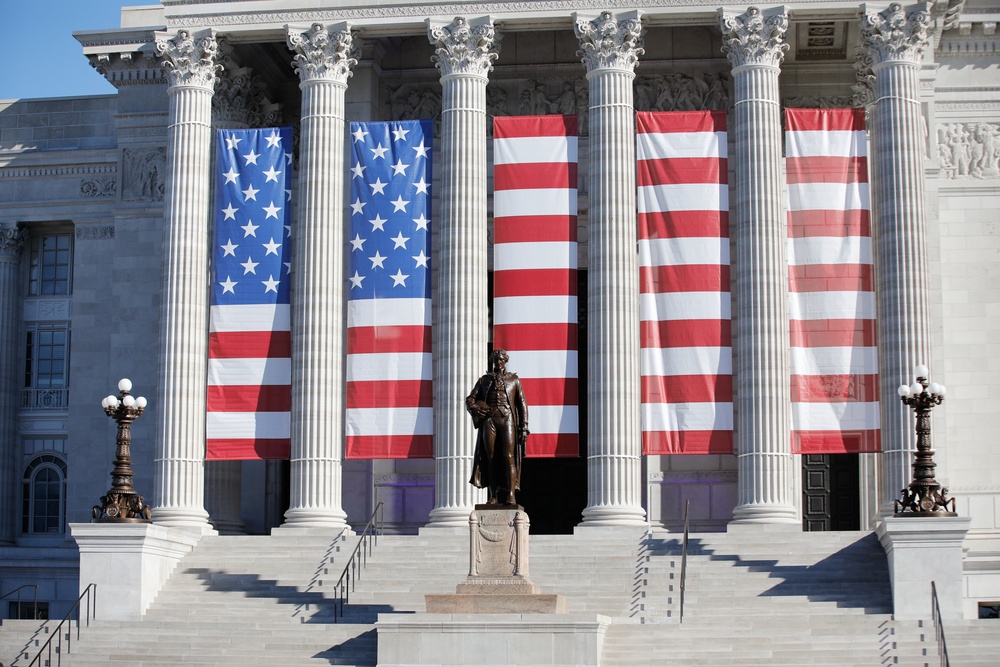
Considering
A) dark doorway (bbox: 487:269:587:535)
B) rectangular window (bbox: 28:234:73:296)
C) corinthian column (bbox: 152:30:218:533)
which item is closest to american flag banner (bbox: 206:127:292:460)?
corinthian column (bbox: 152:30:218:533)

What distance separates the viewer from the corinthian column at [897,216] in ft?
136

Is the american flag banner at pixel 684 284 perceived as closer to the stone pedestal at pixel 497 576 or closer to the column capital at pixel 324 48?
the column capital at pixel 324 48

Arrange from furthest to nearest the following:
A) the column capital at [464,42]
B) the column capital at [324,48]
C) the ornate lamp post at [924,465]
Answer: the column capital at [324,48] < the column capital at [464,42] < the ornate lamp post at [924,465]

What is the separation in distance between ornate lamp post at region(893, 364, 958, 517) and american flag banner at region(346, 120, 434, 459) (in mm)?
12406

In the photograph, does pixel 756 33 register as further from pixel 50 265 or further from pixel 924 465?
pixel 50 265

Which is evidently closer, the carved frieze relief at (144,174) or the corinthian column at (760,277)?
the corinthian column at (760,277)

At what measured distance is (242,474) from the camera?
159 feet

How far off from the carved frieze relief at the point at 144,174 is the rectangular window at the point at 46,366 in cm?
474

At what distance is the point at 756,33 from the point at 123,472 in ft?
61.9

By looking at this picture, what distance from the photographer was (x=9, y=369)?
50625 millimetres

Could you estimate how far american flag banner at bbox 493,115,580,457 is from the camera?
42.6 m

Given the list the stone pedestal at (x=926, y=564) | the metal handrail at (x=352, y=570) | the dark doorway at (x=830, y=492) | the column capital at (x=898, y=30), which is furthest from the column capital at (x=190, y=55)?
the stone pedestal at (x=926, y=564)

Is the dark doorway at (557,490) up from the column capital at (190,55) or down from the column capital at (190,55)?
down

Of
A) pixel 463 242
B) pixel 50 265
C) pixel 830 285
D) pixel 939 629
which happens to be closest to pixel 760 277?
pixel 830 285
